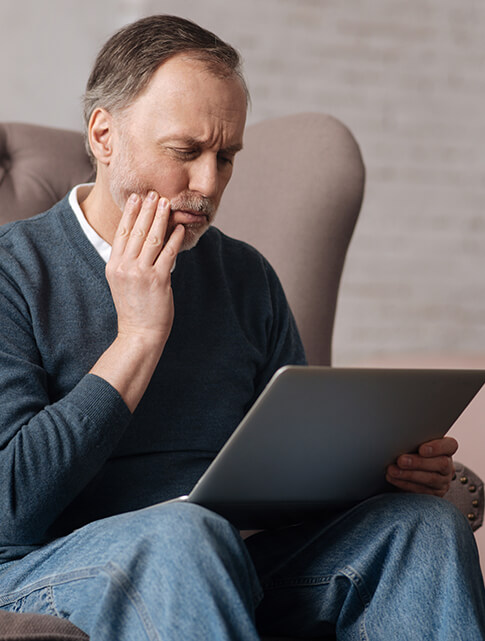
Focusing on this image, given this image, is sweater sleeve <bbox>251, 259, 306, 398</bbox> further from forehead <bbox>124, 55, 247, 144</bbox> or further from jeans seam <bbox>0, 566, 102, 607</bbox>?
jeans seam <bbox>0, 566, 102, 607</bbox>

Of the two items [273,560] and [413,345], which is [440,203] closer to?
[413,345]

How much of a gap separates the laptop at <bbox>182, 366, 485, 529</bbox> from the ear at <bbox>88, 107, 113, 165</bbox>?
504mm

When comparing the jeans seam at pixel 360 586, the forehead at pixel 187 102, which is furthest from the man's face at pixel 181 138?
the jeans seam at pixel 360 586

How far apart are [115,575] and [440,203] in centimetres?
302

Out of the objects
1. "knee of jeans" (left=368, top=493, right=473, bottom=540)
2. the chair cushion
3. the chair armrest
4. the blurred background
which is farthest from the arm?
the blurred background

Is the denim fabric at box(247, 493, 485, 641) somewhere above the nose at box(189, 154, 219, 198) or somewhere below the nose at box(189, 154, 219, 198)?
below

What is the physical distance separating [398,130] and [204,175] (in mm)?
2539

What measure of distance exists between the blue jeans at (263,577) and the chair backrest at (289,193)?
0.58 meters

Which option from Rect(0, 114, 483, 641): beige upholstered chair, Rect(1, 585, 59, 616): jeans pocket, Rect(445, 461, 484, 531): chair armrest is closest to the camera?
Rect(1, 585, 59, 616): jeans pocket

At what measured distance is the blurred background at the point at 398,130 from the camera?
3311 mm

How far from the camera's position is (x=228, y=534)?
876 millimetres

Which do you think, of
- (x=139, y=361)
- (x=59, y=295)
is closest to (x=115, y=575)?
(x=139, y=361)

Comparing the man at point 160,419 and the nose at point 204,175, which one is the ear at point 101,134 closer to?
the man at point 160,419

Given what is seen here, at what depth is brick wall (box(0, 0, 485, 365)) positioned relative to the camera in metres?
3.31
